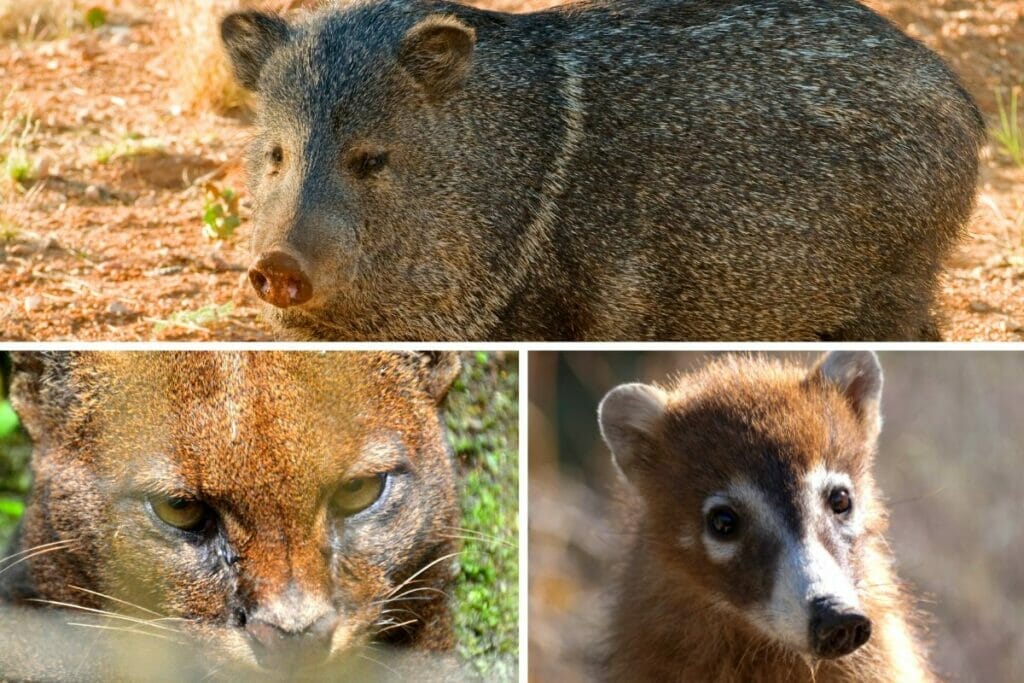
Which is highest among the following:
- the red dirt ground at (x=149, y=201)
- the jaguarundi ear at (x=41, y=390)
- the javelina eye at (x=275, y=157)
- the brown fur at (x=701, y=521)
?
the jaguarundi ear at (x=41, y=390)

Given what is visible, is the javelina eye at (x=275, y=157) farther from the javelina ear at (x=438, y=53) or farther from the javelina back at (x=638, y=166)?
the javelina ear at (x=438, y=53)

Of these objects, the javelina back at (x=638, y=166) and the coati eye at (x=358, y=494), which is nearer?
A: the coati eye at (x=358, y=494)

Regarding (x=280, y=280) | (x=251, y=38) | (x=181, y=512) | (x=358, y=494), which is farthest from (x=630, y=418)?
(x=251, y=38)

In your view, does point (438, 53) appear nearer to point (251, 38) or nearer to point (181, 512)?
point (251, 38)

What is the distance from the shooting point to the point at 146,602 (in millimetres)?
3359

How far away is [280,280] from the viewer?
14.5 ft

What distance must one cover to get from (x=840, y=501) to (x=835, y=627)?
0.41m

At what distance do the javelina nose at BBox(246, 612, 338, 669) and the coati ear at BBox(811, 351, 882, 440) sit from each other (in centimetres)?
139

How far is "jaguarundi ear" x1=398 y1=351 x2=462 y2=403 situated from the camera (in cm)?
358

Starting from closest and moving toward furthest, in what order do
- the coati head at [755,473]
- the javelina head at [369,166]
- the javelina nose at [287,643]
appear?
the javelina nose at [287,643]
the coati head at [755,473]
the javelina head at [369,166]

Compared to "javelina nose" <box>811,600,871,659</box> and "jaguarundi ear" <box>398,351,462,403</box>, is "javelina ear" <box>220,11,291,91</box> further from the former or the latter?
"javelina nose" <box>811,600,871,659</box>

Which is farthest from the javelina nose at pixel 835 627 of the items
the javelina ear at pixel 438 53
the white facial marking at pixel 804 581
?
the javelina ear at pixel 438 53

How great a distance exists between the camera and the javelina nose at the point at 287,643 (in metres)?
3.27

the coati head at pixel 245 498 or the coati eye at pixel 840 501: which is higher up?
the coati head at pixel 245 498
